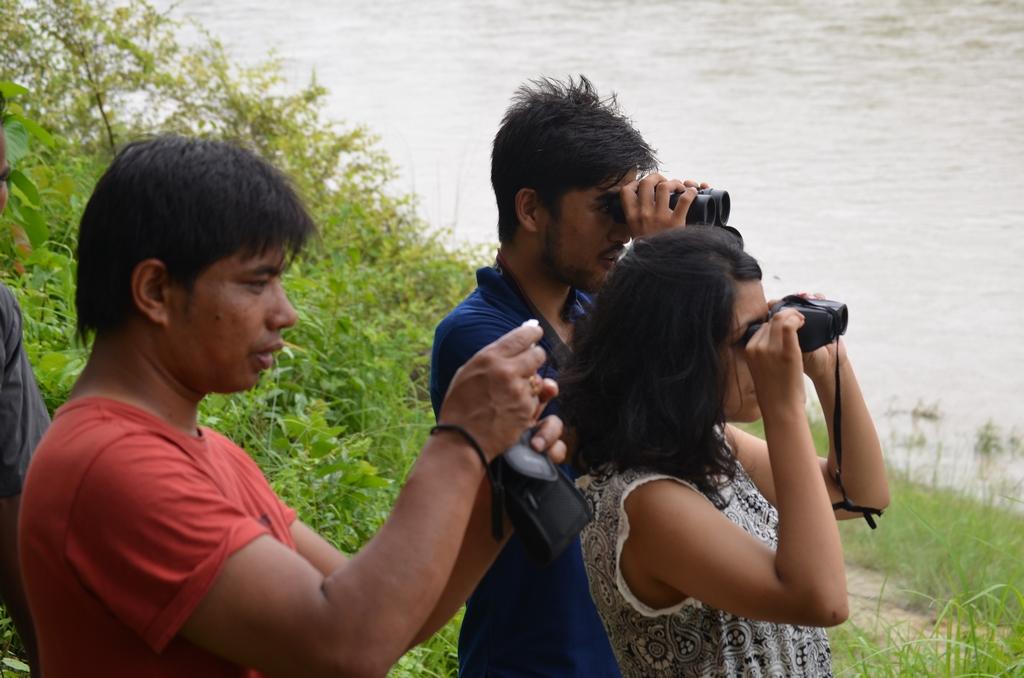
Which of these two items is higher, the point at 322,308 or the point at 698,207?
the point at 698,207

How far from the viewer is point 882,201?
1176 cm

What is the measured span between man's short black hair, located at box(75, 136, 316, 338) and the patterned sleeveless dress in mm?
673

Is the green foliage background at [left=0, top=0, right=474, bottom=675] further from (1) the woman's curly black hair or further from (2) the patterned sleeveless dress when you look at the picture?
(2) the patterned sleeveless dress

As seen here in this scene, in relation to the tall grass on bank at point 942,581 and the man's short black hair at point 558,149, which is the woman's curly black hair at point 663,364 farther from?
the tall grass on bank at point 942,581

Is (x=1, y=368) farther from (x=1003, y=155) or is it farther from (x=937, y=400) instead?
(x=1003, y=155)

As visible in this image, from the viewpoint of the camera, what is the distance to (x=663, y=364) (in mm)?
1831

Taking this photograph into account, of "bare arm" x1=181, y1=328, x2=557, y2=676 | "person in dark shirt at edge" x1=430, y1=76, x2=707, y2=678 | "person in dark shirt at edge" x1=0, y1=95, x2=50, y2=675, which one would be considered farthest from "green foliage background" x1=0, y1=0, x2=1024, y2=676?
"bare arm" x1=181, y1=328, x2=557, y2=676

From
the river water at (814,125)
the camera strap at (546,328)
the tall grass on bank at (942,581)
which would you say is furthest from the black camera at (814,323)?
the river water at (814,125)

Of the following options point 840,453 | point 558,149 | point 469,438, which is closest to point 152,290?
point 469,438

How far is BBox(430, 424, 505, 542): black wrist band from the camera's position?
1337 mm

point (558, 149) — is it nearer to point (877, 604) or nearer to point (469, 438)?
point (469, 438)

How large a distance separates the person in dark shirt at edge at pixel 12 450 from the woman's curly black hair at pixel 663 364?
95cm

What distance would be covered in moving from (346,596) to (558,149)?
4.11 ft

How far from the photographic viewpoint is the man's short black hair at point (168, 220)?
1334mm
